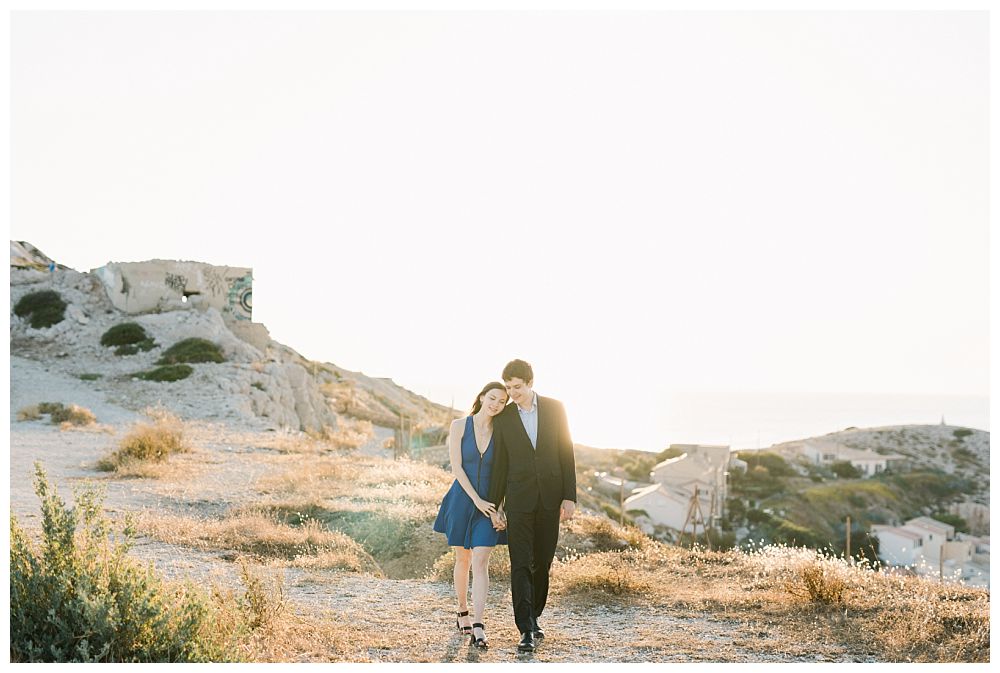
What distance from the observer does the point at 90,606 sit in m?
4.13

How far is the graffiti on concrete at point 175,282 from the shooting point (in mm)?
33344

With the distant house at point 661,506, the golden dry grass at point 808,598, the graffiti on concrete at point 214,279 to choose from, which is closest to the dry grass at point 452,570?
the golden dry grass at point 808,598

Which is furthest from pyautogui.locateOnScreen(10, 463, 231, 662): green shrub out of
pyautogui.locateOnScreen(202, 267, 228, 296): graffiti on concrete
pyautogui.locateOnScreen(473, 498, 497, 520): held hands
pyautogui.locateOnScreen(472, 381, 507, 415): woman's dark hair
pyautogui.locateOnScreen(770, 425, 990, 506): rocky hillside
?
pyautogui.locateOnScreen(770, 425, 990, 506): rocky hillside

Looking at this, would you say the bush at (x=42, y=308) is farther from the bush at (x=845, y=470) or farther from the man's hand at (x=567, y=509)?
the bush at (x=845, y=470)

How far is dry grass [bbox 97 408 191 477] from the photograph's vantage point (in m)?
13.3

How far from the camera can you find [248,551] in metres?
8.50

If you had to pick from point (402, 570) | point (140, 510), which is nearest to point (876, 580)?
point (402, 570)

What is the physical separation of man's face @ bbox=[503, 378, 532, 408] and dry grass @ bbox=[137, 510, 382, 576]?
3532 millimetres

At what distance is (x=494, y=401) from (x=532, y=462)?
41cm

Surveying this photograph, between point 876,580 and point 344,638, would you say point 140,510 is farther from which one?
point 876,580

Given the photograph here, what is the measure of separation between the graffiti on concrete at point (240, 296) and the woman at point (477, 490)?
30.5m

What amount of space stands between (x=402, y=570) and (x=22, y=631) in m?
5.13

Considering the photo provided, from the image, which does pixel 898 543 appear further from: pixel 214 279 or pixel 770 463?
pixel 214 279

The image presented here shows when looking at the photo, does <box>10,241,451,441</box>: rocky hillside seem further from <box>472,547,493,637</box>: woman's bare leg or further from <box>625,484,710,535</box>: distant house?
<box>472,547,493,637</box>: woman's bare leg
